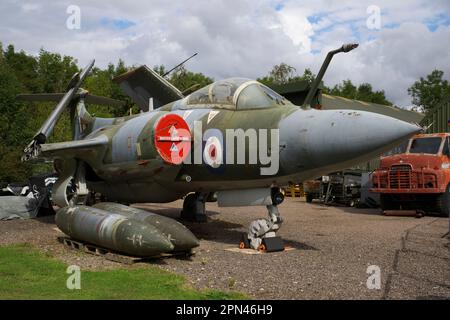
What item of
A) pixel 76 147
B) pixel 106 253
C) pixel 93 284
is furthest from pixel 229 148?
pixel 76 147

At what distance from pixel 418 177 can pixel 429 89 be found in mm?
71145

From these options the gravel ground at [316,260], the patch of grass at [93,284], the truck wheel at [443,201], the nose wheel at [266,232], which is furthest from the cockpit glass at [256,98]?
the truck wheel at [443,201]

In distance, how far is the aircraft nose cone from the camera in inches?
286

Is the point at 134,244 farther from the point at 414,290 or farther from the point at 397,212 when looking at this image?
the point at 397,212

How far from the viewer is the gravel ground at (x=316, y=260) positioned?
20.2ft

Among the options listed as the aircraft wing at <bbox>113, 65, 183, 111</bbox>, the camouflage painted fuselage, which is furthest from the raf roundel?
the aircraft wing at <bbox>113, 65, 183, 111</bbox>

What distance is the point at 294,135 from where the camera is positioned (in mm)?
8172

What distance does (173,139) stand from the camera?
9547mm

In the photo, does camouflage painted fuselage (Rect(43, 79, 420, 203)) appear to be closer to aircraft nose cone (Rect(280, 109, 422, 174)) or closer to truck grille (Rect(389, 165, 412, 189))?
aircraft nose cone (Rect(280, 109, 422, 174))

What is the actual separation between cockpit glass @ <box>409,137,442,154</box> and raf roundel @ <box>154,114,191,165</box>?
423 inches

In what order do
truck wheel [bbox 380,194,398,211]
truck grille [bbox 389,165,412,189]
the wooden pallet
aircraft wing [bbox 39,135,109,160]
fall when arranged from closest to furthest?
the wooden pallet < aircraft wing [bbox 39,135,109,160] < truck grille [bbox 389,165,412,189] < truck wheel [bbox 380,194,398,211]

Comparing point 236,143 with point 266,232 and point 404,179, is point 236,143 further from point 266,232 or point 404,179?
point 404,179

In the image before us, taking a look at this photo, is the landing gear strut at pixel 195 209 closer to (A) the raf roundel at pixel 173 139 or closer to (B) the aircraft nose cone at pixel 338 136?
(A) the raf roundel at pixel 173 139
